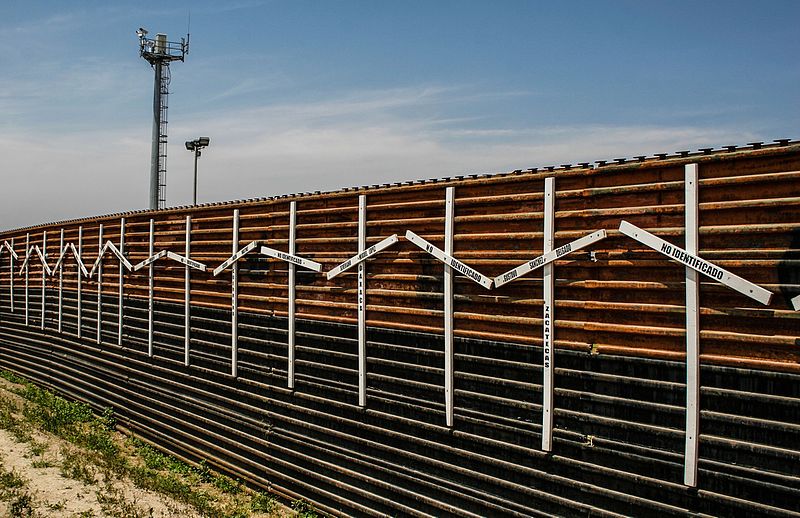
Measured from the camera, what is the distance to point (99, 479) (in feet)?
33.4

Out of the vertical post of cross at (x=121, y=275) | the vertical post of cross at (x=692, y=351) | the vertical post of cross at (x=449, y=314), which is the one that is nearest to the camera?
the vertical post of cross at (x=692, y=351)

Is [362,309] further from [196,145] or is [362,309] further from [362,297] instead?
[196,145]

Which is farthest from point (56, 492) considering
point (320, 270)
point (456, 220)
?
point (456, 220)

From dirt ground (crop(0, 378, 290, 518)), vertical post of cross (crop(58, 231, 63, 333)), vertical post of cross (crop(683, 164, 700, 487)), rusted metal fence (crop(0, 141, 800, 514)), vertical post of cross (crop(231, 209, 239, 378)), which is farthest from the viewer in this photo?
vertical post of cross (crop(58, 231, 63, 333))

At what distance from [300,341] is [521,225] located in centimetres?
439

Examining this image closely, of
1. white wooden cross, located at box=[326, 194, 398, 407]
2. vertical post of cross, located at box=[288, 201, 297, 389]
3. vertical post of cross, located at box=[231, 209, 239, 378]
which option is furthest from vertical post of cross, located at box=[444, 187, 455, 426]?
vertical post of cross, located at box=[231, 209, 239, 378]

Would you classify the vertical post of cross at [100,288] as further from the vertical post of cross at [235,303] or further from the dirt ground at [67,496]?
the vertical post of cross at [235,303]

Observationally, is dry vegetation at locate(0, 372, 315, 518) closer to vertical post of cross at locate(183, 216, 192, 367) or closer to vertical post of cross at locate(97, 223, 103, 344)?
vertical post of cross at locate(97, 223, 103, 344)

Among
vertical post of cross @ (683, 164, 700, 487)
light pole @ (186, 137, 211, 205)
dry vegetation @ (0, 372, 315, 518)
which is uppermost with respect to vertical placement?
light pole @ (186, 137, 211, 205)

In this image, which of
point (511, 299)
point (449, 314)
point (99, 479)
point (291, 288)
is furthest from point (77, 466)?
point (511, 299)

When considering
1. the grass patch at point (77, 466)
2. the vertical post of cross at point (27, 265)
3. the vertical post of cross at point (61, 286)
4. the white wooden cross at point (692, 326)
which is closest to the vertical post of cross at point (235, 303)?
the grass patch at point (77, 466)

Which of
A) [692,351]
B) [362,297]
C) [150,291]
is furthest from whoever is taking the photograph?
[150,291]

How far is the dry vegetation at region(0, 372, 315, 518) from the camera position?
895 cm

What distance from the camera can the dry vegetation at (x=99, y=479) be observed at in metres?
8.95
